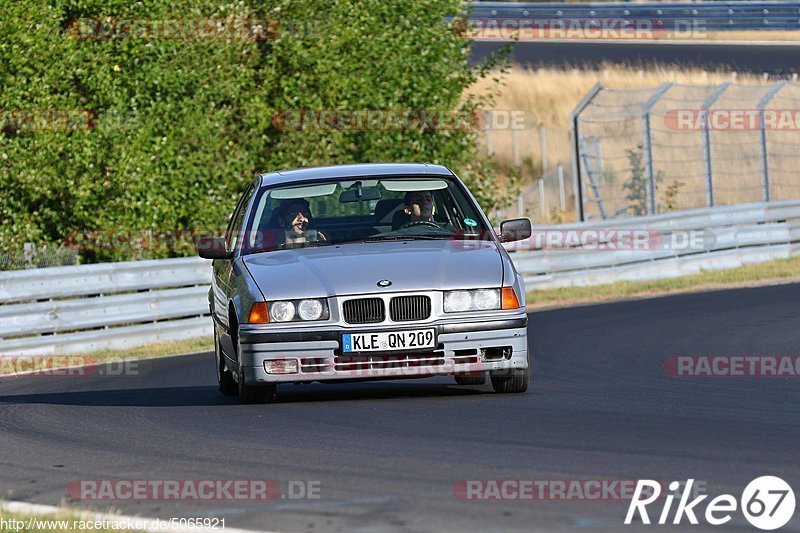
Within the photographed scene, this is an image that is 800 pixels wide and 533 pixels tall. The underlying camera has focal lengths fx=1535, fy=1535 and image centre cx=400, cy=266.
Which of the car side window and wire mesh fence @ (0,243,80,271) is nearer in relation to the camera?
the car side window

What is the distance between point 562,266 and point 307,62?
504 centimetres

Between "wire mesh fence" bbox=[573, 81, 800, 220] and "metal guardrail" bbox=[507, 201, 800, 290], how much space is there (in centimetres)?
83

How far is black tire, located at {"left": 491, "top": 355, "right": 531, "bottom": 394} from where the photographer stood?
983cm

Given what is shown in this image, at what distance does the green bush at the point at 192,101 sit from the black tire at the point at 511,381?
39.8ft

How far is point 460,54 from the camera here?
25812 millimetres

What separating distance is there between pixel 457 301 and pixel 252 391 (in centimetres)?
155

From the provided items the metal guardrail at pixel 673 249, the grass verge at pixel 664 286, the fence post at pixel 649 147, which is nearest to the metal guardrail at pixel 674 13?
the fence post at pixel 649 147

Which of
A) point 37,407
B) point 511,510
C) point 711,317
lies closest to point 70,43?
point 711,317

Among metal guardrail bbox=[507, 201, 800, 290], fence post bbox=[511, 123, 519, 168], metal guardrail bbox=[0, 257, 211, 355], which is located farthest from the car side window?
fence post bbox=[511, 123, 519, 168]

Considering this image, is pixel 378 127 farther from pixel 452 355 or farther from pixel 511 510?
pixel 511 510

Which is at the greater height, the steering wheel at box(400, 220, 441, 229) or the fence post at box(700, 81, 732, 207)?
the steering wheel at box(400, 220, 441, 229)

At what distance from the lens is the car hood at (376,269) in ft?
31.0

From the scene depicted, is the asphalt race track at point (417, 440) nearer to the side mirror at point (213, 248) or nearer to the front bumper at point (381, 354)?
the front bumper at point (381, 354)

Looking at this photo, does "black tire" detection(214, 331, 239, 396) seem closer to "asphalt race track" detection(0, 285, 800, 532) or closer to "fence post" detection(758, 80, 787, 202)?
"asphalt race track" detection(0, 285, 800, 532)
